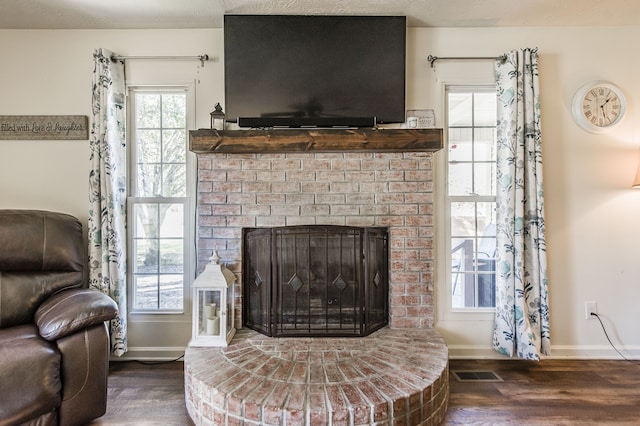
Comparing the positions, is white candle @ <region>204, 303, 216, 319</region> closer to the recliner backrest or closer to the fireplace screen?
the fireplace screen

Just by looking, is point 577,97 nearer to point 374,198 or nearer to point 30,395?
point 374,198

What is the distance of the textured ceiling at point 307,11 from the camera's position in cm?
205

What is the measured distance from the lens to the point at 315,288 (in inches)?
82.7

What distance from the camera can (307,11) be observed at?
7.01 feet

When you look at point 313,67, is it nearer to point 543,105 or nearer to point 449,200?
point 449,200

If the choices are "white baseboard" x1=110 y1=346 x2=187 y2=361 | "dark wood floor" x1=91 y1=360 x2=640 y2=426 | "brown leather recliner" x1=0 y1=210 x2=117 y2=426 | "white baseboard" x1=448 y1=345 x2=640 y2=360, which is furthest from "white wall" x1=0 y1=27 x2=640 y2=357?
"brown leather recliner" x1=0 y1=210 x2=117 y2=426

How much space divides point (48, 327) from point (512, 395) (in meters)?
2.51

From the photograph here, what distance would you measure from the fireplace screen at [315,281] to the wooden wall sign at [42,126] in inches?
62.5

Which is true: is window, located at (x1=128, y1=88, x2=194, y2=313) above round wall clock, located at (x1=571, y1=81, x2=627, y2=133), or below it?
below

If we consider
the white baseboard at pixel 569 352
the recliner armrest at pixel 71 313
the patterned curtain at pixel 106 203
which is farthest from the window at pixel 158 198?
the white baseboard at pixel 569 352

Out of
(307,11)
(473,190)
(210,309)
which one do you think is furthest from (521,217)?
(210,309)

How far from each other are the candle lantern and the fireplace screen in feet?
0.87

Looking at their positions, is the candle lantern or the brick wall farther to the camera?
the brick wall

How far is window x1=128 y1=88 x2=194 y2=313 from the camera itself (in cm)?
237
